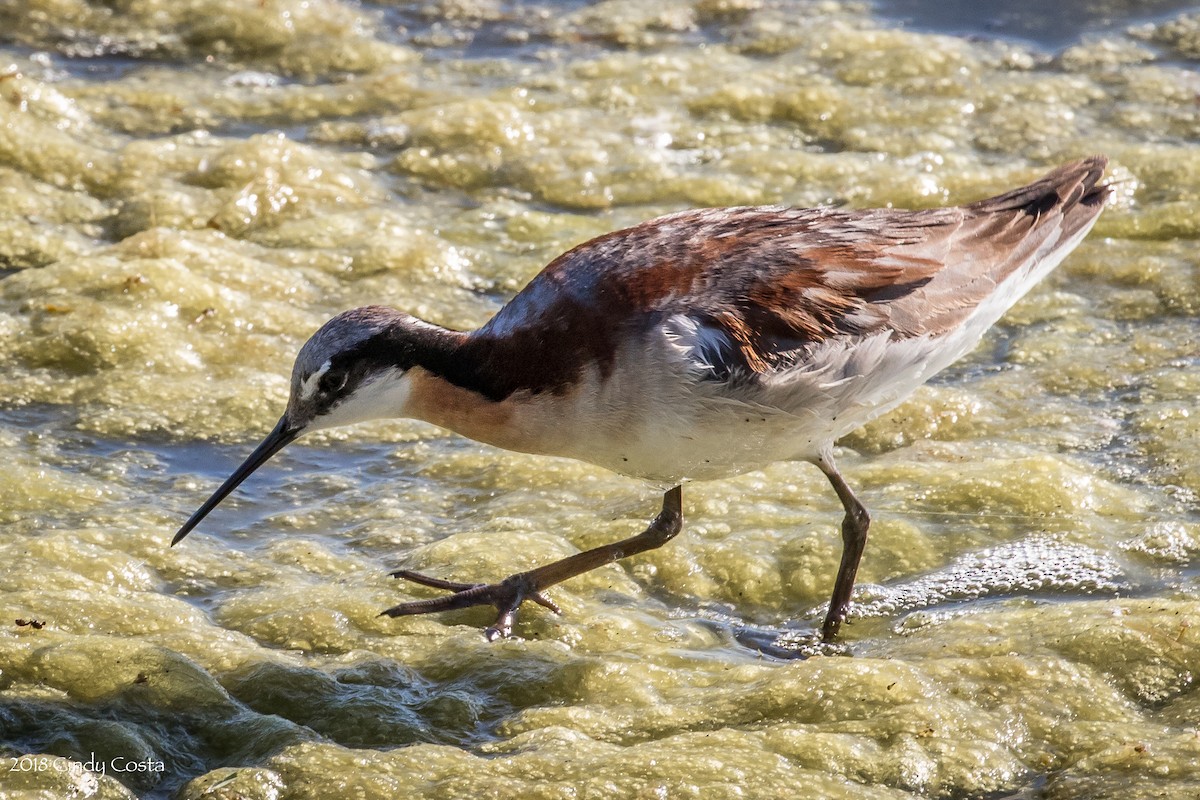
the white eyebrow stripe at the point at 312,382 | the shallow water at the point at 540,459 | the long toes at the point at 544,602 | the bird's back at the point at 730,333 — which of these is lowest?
the long toes at the point at 544,602

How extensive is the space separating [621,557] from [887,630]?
0.86m

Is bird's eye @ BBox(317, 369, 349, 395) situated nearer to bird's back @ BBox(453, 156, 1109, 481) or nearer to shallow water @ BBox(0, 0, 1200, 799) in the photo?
bird's back @ BBox(453, 156, 1109, 481)

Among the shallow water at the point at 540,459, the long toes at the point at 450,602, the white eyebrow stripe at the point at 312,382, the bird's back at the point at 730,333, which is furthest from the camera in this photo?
the long toes at the point at 450,602

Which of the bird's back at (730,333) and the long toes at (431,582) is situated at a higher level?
the bird's back at (730,333)

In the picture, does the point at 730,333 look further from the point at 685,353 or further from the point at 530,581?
the point at 530,581

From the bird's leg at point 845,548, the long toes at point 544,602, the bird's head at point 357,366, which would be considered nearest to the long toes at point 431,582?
the long toes at point 544,602

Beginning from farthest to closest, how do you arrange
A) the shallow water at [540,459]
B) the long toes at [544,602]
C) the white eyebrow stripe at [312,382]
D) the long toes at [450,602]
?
the long toes at [544,602] < the long toes at [450,602] < the white eyebrow stripe at [312,382] < the shallow water at [540,459]

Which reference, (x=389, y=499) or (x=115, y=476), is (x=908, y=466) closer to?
(x=389, y=499)

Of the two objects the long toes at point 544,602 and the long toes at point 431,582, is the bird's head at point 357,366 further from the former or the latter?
the long toes at point 544,602

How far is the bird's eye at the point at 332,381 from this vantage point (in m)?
4.50

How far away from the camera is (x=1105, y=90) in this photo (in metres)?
8.47

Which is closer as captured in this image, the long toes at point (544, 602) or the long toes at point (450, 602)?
the long toes at point (450, 602)

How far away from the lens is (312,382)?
14.8 feet

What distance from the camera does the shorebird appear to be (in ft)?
14.0
